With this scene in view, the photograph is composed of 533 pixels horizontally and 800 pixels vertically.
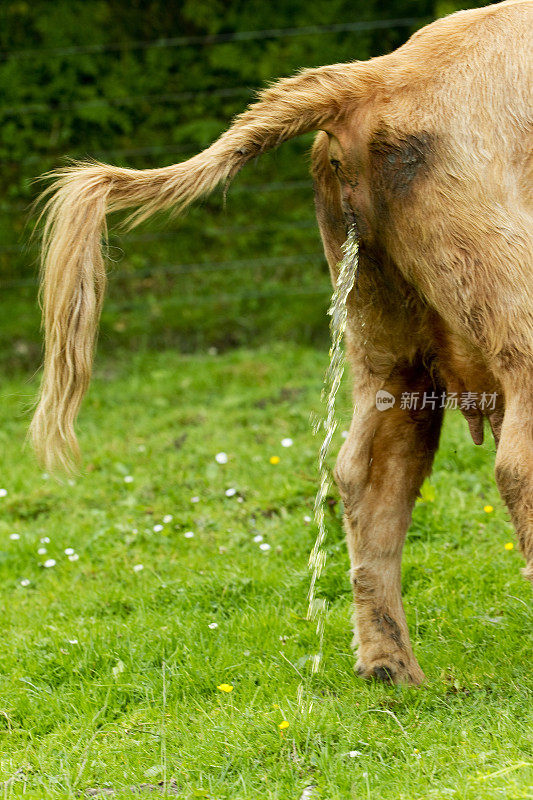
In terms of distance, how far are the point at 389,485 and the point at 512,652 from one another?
728 mm

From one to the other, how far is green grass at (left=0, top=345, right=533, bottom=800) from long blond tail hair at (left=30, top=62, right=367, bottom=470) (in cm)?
49

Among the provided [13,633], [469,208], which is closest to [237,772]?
[13,633]

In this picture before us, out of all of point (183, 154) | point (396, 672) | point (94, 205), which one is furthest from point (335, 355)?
point (183, 154)

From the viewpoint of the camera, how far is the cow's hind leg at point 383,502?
324 cm

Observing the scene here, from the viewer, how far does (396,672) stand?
3207 millimetres

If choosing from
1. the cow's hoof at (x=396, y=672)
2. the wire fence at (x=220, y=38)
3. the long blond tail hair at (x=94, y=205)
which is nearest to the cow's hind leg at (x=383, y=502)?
the cow's hoof at (x=396, y=672)

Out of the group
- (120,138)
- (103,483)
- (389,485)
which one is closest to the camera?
(389,485)

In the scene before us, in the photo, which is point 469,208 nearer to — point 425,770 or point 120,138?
point 425,770

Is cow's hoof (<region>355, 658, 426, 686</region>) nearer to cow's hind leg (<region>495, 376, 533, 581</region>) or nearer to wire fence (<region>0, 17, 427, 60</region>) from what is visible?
cow's hind leg (<region>495, 376, 533, 581</region>)

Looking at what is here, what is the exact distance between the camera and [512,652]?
332 centimetres

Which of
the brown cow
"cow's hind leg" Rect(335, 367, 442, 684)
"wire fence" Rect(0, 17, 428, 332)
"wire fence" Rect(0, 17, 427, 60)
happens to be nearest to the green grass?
"cow's hind leg" Rect(335, 367, 442, 684)

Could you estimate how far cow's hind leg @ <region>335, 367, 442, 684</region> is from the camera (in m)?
3.24

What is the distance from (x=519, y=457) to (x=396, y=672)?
0.97 metres

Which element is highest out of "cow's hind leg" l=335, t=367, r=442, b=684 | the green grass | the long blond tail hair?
→ the long blond tail hair
